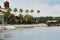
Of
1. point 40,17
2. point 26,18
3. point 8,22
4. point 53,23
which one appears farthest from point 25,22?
point 40,17

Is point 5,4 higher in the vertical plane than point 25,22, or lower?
higher

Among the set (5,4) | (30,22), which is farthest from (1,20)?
(5,4)

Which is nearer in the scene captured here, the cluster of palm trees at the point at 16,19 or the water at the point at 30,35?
the water at the point at 30,35

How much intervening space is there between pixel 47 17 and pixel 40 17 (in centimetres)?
457

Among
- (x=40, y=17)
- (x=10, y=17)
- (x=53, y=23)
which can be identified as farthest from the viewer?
(x=40, y=17)

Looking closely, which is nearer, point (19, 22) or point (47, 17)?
point (19, 22)

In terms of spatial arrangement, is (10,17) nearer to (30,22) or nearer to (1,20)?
(1,20)

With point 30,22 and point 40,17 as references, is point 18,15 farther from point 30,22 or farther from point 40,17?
point 40,17

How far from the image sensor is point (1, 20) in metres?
109

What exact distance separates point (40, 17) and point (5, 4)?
22391 millimetres

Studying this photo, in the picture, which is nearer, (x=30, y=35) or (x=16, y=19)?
(x=30, y=35)

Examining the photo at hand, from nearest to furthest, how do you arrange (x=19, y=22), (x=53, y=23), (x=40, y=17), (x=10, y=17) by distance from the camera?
(x=10, y=17)
(x=19, y=22)
(x=53, y=23)
(x=40, y=17)

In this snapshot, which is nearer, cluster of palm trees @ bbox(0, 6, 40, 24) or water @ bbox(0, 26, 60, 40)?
water @ bbox(0, 26, 60, 40)

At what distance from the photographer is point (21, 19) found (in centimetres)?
11769
